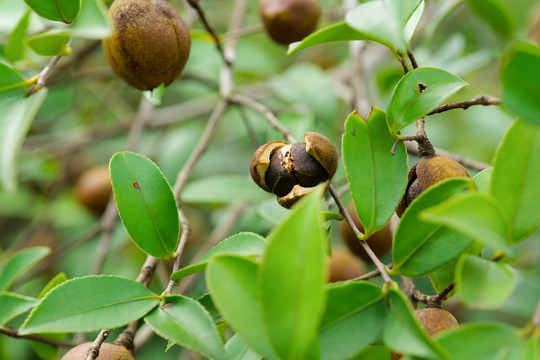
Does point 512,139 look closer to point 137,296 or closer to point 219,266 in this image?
point 219,266

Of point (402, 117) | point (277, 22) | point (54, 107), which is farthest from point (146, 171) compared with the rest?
point (54, 107)

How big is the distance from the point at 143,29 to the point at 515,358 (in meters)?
0.63

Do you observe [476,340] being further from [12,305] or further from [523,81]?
[12,305]

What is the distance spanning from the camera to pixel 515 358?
1.55 ft

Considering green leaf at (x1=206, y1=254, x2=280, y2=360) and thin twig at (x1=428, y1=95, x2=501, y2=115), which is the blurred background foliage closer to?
thin twig at (x1=428, y1=95, x2=501, y2=115)

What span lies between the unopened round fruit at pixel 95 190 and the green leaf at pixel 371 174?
3.24ft

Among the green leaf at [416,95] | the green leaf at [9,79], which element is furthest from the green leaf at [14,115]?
the green leaf at [416,95]

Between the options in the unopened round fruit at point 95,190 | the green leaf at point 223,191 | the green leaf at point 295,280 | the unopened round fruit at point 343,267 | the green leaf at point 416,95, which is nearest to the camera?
the green leaf at point 295,280

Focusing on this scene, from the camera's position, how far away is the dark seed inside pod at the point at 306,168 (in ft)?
2.29

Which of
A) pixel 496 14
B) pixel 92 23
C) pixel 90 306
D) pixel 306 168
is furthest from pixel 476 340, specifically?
pixel 496 14

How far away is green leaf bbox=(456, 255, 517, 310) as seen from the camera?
49 centimetres

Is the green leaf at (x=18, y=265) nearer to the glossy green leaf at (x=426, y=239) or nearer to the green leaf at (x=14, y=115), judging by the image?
the green leaf at (x=14, y=115)

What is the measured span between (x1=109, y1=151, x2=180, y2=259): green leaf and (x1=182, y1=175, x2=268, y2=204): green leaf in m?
0.44

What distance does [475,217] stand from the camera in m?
0.48
